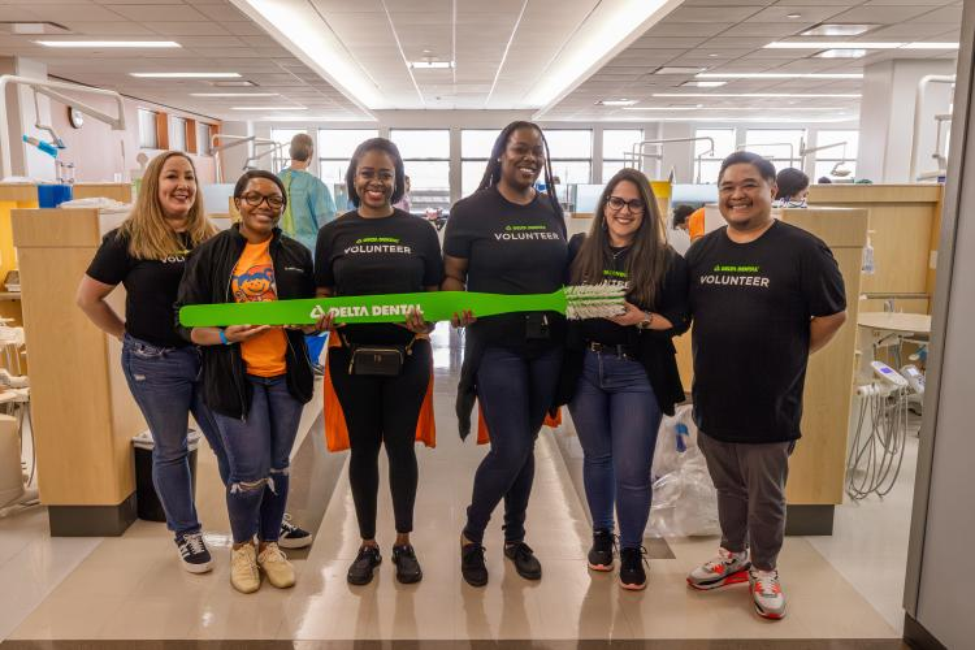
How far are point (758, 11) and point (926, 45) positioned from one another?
10.5 ft

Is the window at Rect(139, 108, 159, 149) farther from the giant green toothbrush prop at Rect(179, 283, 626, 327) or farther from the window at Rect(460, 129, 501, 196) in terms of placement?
the giant green toothbrush prop at Rect(179, 283, 626, 327)

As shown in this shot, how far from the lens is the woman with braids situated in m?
2.22

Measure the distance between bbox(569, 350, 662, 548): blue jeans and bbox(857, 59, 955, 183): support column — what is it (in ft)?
27.9

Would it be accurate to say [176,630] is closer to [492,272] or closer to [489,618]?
[489,618]

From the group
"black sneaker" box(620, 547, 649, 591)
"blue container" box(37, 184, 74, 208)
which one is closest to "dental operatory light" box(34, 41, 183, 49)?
"blue container" box(37, 184, 74, 208)

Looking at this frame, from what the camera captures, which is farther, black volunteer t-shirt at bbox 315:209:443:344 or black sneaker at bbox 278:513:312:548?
black sneaker at bbox 278:513:312:548

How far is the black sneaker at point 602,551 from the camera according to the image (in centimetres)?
252

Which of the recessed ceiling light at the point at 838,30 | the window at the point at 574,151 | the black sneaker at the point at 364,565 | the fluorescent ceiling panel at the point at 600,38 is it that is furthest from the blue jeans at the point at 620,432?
the window at the point at 574,151

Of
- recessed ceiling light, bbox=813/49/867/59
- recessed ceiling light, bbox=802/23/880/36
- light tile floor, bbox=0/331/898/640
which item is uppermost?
recessed ceiling light, bbox=813/49/867/59

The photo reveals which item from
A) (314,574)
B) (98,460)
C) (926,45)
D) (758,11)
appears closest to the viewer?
(314,574)

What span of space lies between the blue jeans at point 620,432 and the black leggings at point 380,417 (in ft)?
1.68

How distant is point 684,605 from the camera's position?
2.35 meters

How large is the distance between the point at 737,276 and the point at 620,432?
23.1 inches

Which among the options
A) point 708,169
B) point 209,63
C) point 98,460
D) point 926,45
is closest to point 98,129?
point 209,63
